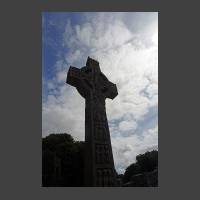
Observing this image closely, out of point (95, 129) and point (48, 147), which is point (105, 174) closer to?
point (95, 129)

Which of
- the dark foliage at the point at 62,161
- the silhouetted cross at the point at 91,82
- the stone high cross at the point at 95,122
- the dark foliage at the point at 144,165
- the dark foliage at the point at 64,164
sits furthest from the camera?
the dark foliage at the point at 144,165

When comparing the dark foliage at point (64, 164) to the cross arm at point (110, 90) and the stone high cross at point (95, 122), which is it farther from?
the cross arm at point (110, 90)

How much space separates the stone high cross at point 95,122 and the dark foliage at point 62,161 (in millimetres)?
4801

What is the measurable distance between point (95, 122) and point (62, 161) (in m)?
7.73

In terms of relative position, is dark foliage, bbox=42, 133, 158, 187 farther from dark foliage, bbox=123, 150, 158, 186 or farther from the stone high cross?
dark foliage, bbox=123, 150, 158, 186

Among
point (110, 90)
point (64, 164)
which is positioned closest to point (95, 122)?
point (110, 90)

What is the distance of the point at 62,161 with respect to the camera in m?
22.3

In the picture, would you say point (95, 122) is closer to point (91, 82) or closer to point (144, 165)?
point (91, 82)

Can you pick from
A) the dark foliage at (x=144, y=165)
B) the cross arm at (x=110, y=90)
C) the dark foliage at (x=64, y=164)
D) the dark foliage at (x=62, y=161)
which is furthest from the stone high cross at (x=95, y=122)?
the dark foliage at (x=144, y=165)

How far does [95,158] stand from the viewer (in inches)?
586

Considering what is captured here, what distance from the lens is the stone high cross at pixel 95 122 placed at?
48.2 feet

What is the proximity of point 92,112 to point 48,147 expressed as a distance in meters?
9.76

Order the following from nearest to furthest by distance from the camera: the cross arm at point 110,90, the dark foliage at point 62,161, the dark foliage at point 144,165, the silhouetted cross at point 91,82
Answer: the silhouetted cross at point 91,82 < the cross arm at point 110,90 < the dark foliage at point 62,161 < the dark foliage at point 144,165

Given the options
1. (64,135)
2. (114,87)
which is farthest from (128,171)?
(114,87)
